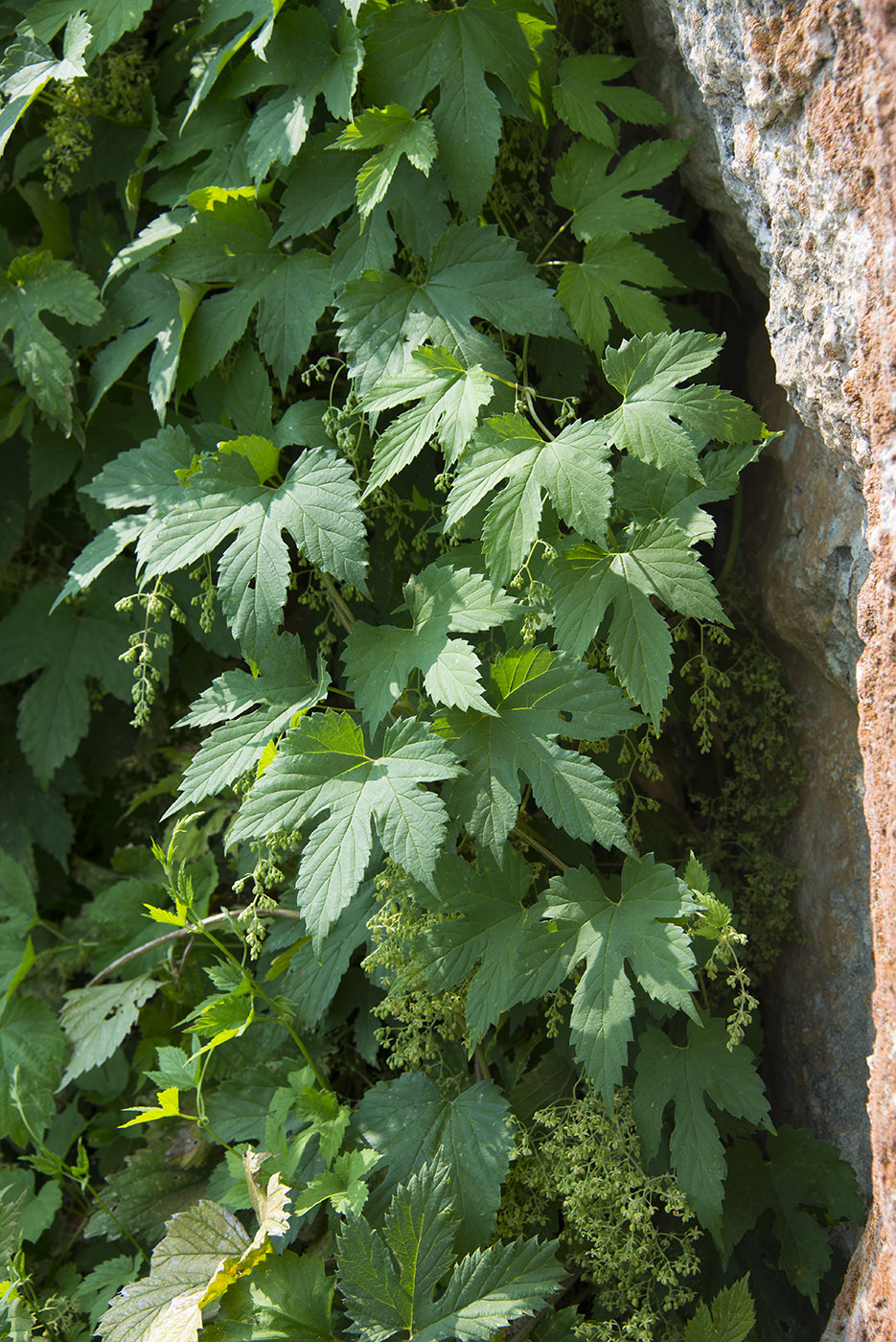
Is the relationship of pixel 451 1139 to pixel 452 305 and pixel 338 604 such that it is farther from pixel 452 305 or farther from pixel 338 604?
pixel 452 305

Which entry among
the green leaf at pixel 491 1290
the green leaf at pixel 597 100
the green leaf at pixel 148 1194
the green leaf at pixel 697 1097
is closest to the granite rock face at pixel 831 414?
the green leaf at pixel 597 100

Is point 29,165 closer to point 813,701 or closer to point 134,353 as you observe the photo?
point 134,353

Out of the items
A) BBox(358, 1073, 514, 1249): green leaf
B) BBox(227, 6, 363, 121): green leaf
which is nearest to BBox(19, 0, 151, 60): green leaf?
BBox(227, 6, 363, 121): green leaf

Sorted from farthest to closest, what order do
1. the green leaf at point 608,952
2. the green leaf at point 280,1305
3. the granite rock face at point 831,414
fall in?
the green leaf at point 280,1305 < the green leaf at point 608,952 < the granite rock face at point 831,414

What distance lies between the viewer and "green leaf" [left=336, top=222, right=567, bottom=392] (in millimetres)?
1728

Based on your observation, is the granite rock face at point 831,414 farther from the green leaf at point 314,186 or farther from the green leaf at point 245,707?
the green leaf at point 245,707

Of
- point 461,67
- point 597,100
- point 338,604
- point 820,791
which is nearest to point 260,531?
point 338,604

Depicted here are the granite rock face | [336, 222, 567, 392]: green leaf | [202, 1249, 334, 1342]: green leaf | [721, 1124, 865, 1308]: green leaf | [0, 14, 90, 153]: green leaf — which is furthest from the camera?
[0, 14, 90, 153]: green leaf

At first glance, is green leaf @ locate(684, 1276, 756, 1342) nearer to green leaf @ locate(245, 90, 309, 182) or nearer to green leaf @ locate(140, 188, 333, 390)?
green leaf @ locate(140, 188, 333, 390)

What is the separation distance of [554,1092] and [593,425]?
3.92ft

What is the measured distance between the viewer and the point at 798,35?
4.10 feet

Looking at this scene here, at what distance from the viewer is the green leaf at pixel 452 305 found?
5.67 feet

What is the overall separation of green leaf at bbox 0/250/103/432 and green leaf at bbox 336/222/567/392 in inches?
28.5

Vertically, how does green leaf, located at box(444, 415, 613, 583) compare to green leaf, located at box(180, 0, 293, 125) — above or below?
below
